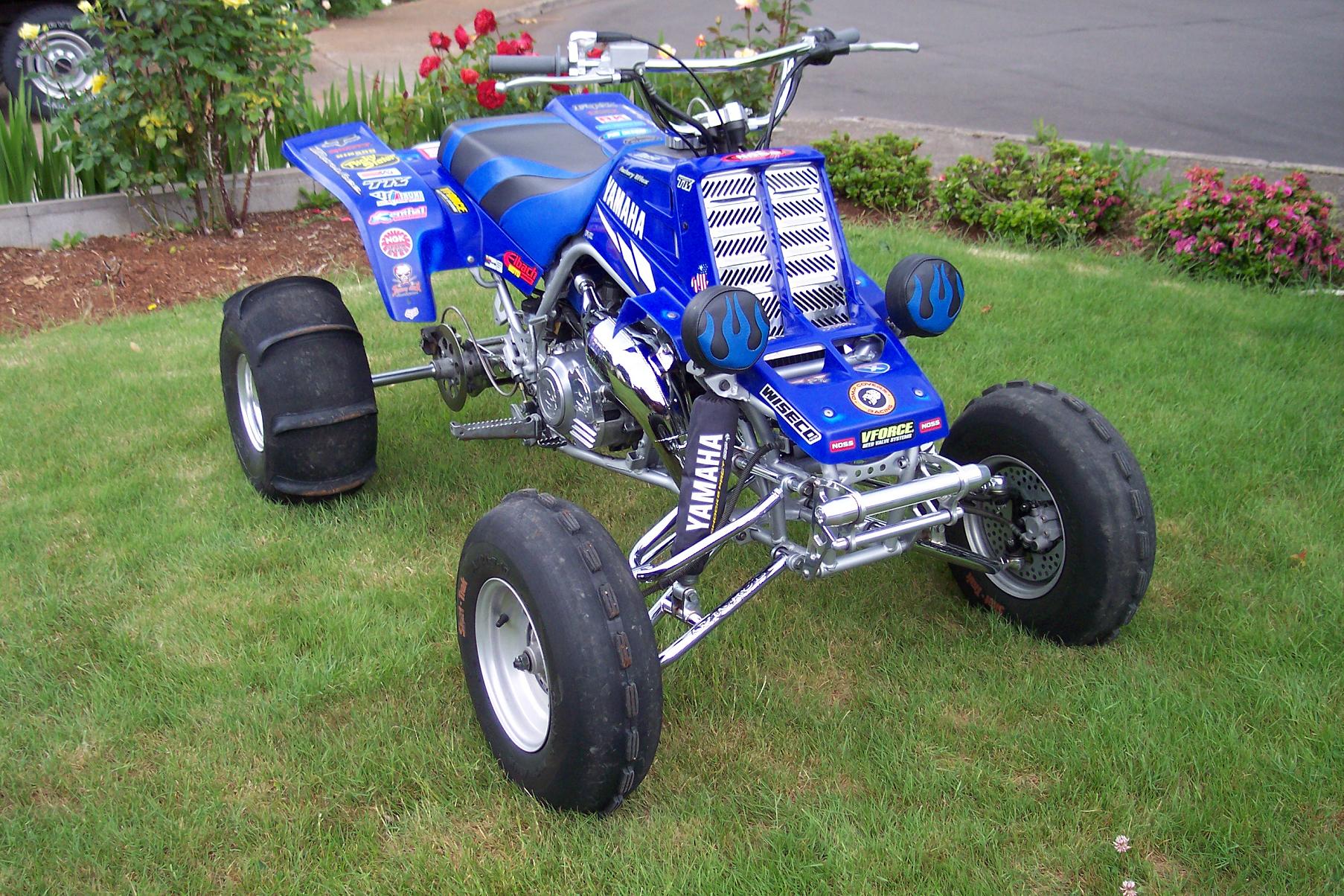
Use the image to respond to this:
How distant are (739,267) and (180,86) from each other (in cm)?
505

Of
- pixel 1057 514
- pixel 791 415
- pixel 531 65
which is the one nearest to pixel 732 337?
pixel 791 415

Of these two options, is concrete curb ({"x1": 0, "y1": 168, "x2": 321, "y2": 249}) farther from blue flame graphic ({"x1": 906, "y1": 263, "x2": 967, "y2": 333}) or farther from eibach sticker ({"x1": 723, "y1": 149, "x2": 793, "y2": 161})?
blue flame graphic ({"x1": 906, "y1": 263, "x2": 967, "y2": 333})

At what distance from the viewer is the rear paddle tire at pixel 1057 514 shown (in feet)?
10.2

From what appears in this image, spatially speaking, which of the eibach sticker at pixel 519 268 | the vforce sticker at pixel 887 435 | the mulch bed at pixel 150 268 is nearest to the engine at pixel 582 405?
the eibach sticker at pixel 519 268

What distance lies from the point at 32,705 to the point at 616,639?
1.88 m

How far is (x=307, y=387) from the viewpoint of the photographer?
3.99 metres

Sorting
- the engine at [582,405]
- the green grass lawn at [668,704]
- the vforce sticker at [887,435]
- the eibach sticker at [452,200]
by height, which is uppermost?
the eibach sticker at [452,200]

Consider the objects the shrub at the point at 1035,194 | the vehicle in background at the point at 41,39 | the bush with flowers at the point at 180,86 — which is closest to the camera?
the bush with flowers at the point at 180,86

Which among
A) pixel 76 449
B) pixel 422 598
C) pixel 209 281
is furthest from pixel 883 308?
pixel 209 281

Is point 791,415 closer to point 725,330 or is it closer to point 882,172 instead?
point 725,330

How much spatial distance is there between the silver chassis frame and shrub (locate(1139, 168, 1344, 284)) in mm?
4130

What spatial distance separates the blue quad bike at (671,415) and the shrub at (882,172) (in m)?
3.89

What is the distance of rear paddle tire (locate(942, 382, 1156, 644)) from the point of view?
3.11 m

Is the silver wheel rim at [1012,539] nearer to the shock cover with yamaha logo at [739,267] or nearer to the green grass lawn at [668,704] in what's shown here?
the green grass lawn at [668,704]
